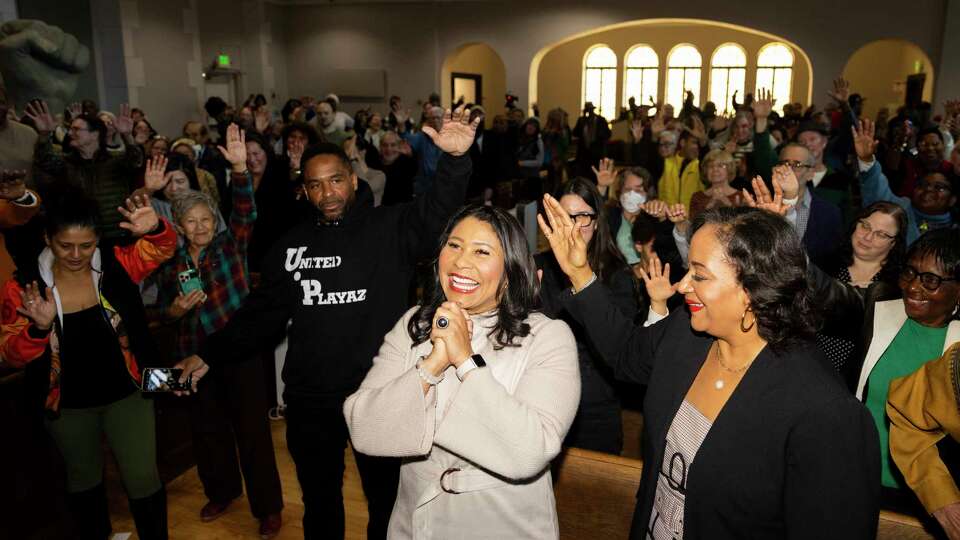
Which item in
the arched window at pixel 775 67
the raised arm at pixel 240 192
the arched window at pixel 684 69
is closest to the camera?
the raised arm at pixel 240 192

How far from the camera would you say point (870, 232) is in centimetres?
267

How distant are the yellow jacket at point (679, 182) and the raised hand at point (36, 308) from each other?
4688 mm

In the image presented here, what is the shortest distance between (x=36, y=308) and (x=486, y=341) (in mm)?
1637

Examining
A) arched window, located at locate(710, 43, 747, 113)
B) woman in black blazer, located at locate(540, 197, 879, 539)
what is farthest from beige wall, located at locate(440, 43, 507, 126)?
woman in black blazer, located at locate(540, 197, 879, 539)

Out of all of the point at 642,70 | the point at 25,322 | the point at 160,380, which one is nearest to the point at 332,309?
the point at 160,380

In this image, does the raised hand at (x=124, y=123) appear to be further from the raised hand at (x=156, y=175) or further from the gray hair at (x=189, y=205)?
the gray hair at (x=189, y=205)

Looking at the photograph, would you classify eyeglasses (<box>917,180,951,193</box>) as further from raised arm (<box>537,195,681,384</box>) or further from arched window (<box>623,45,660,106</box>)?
arched window (<box>623,45,660,106</box>)

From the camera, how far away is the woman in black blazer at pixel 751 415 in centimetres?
129

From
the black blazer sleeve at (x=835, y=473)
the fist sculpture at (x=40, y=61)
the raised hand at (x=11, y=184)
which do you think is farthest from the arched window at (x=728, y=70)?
the black blazer sleeve at (x=835, y=473)

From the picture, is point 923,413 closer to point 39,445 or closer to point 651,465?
point 651,465

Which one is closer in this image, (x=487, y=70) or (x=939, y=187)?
(x=939, y=187)

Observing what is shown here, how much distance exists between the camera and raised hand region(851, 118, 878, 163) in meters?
3.49

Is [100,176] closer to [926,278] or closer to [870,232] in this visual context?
[870,232]

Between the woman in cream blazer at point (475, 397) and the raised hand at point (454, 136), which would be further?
the raised hand at point (454, 136)
